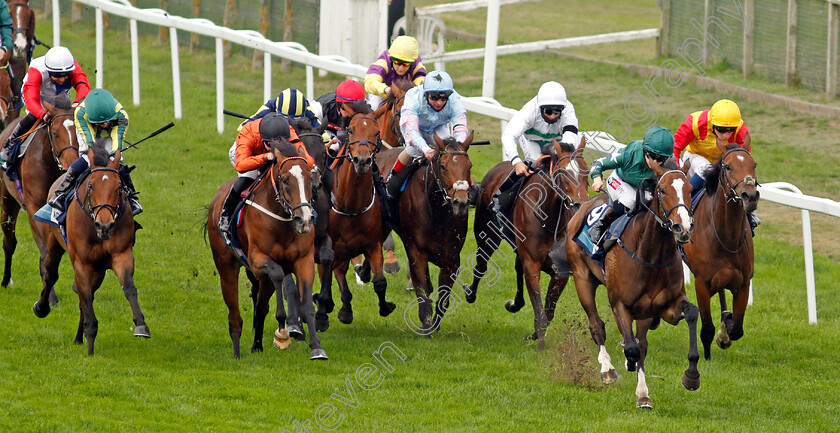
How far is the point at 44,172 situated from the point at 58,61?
41.1 inches

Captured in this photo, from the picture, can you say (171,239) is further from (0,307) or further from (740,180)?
(740,180)

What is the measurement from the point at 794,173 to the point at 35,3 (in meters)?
18.2

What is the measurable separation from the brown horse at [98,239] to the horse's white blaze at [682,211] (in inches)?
164

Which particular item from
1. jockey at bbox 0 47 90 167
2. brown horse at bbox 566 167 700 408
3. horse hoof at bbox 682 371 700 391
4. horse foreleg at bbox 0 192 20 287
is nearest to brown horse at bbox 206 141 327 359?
brown horse at bbox 566 167 700 408

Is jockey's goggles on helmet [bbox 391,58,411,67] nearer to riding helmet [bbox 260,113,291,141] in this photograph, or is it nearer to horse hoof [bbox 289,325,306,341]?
riding helmet [bbox 260,113,291,141]

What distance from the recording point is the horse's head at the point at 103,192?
9.55 metres

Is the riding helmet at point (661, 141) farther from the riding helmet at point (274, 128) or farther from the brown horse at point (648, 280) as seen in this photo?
the riding helmet at point (274, 128)

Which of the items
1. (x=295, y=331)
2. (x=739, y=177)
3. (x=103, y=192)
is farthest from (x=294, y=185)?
(x=739, y=177)

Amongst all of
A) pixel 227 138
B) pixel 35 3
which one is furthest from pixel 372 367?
pixel 35 3

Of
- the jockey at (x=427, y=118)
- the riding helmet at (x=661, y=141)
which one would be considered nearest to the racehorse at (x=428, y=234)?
the jockey at (x=427, y=118)

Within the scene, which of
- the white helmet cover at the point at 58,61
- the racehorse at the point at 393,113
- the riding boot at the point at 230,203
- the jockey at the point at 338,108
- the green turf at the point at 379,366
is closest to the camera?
the green turf at the point at 379,366

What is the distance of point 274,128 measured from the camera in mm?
9656

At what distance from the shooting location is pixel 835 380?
9.96m

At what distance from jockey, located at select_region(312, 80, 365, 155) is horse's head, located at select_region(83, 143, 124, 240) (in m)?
1.99
